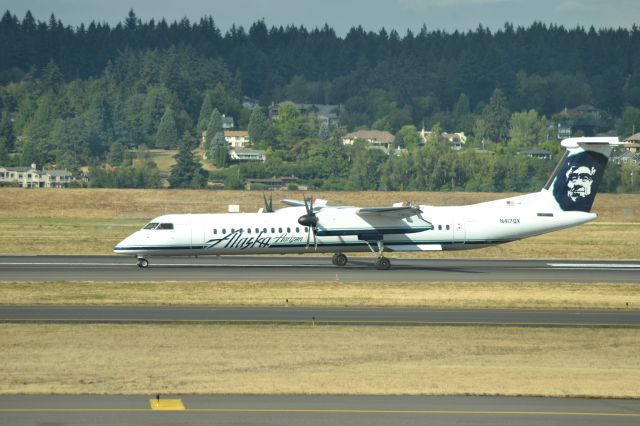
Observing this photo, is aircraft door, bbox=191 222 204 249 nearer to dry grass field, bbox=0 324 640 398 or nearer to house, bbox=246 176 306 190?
dry grass field, bbox=0 324 640 398

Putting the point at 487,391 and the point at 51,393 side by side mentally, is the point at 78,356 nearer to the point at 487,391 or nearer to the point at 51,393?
the point at 51,393

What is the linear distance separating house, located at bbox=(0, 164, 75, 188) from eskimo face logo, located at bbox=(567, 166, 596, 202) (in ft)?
388

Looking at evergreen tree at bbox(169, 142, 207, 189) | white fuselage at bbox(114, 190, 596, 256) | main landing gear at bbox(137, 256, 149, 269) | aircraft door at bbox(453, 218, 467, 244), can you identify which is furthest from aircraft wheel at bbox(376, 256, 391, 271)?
evergreen tree at bbox(169, 142, 207, 189)

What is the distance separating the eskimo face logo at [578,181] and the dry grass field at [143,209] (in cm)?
1776

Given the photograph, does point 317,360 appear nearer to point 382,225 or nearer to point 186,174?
point 382,225

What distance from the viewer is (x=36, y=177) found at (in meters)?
159

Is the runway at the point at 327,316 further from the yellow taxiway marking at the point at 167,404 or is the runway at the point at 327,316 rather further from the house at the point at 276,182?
the house at the point at 276,182

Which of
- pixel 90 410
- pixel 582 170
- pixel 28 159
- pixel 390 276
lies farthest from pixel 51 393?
pixel 28 159

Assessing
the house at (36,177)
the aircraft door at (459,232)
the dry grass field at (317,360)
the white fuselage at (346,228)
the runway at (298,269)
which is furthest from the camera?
the house at (36,177)

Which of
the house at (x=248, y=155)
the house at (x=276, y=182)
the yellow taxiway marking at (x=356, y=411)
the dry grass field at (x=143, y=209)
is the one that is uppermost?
the yellow taxiway marking at (x=356, y=411)

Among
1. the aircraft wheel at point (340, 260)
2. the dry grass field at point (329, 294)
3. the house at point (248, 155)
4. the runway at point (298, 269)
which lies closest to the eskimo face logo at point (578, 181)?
the runway at point (298, 269)

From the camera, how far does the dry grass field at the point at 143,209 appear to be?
2805 inches

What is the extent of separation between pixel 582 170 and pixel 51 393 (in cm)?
3407

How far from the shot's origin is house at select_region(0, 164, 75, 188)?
159m
